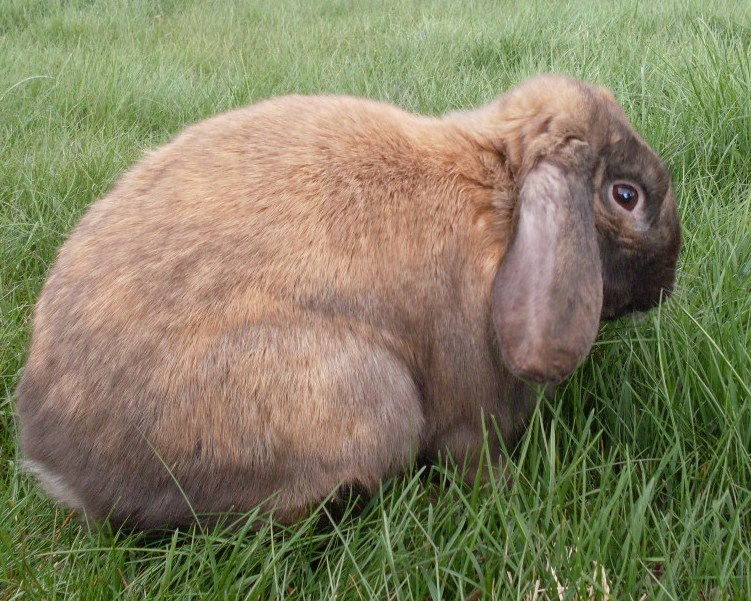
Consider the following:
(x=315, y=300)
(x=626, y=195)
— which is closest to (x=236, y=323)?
(x=315, y=300)

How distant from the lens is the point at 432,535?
2.02 m

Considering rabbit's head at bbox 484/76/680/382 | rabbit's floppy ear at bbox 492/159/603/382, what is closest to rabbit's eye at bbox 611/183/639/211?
rabbit's head at bbox 484/76/680/382

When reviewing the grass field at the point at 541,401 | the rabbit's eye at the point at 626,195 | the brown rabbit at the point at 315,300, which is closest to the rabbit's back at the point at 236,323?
the brown rabbit at the point at 315,300

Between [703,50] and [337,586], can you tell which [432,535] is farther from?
[703,50]

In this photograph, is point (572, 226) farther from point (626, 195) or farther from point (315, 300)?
point (315, 300)

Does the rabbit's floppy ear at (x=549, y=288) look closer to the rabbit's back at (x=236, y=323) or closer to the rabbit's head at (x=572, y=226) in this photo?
the rabbit's head at (x=572, y=226)

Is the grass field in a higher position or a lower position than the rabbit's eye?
lower

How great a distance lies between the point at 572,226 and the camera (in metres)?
2.15

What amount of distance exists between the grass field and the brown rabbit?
0.46 ft

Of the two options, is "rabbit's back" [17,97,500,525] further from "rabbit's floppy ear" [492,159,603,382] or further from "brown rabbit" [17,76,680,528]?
"rabbit's floppy ear" [492,159,603,382]

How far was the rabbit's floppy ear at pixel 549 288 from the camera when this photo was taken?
2098 mm

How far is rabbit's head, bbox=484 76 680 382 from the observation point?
6.91ft

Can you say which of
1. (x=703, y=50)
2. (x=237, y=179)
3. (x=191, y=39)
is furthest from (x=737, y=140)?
(x=191, y=39)

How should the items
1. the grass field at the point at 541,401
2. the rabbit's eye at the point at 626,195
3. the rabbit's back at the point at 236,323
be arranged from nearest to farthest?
the grass field at the point at 541,401 → the rabbit's back at the point at 236,323 → the rabbit's eye at the point at 626,195
